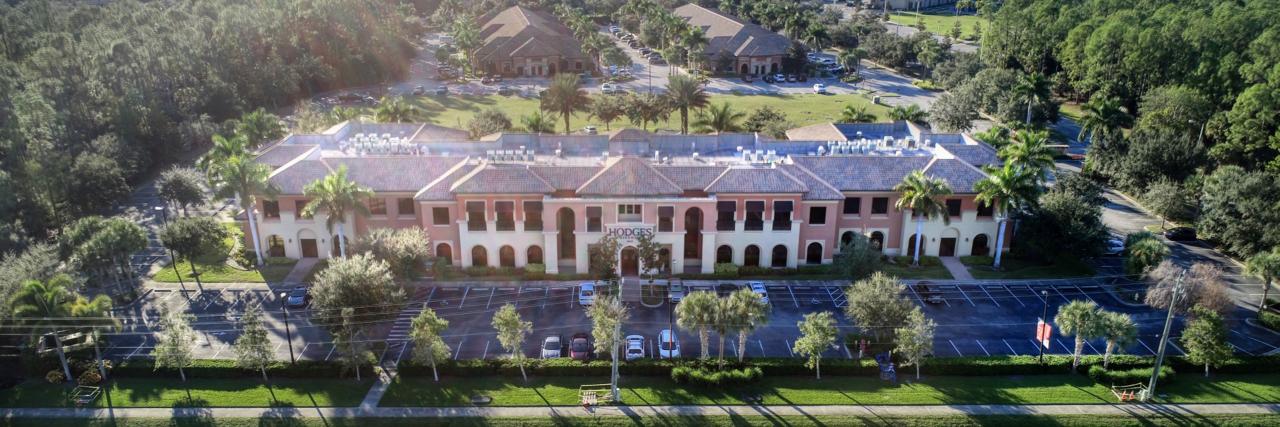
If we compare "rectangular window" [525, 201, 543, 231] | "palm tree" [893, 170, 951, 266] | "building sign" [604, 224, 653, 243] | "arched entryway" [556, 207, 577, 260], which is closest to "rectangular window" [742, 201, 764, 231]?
"building sign" [604, 224, 653, 243]

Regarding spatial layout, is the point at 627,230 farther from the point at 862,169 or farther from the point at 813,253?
the point at 862,169

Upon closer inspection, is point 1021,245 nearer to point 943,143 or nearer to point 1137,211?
point 943,143

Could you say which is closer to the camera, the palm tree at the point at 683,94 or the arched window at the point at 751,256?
the arched window at the point at 751,256

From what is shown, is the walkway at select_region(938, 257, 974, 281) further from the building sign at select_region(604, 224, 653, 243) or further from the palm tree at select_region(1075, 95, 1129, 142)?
the palm tree at select_region(1075, 95, 1129, 142)

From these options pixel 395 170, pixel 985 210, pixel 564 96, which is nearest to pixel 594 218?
pixel 395 170

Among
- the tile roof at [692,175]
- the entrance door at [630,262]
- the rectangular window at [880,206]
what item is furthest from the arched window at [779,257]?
the entrance door at [630,262]

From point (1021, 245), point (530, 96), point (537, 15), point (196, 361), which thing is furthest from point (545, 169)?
point (537, 15)

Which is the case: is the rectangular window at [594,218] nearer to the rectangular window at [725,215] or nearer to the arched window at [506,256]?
the arched window at [506,256]
